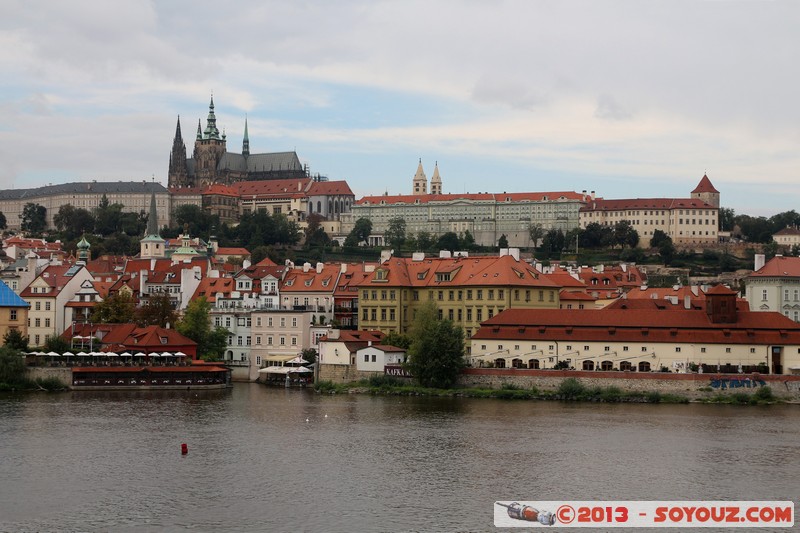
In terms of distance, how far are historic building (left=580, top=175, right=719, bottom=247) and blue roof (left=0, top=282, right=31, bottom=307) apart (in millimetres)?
126343

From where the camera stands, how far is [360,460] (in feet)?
139

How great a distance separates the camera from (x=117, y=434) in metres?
→ 47.7

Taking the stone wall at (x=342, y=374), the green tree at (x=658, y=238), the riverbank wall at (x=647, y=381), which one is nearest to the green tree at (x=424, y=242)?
the green tree at (x=658, y=238)

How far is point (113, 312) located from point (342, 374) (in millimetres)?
17953

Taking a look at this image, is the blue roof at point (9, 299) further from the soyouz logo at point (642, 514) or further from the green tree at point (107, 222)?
the green tree at point (107, 222)

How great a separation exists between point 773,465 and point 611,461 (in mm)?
4942

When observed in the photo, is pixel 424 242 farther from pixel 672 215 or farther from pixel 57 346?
pixel 57 346

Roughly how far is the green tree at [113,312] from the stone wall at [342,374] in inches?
632

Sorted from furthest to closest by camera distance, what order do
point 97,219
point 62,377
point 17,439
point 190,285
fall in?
point 97,219, point 190,285, point 62,377, point 17,439

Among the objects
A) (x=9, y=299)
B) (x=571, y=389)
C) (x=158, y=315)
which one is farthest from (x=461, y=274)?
(x=9, y=299)

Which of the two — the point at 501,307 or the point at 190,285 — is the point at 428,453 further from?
the point at 190,285

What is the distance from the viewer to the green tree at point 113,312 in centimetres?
7594

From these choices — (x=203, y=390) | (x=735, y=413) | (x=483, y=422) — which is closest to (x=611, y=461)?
(x=483, y=422)

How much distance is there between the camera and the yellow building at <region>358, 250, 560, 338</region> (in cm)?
7138
